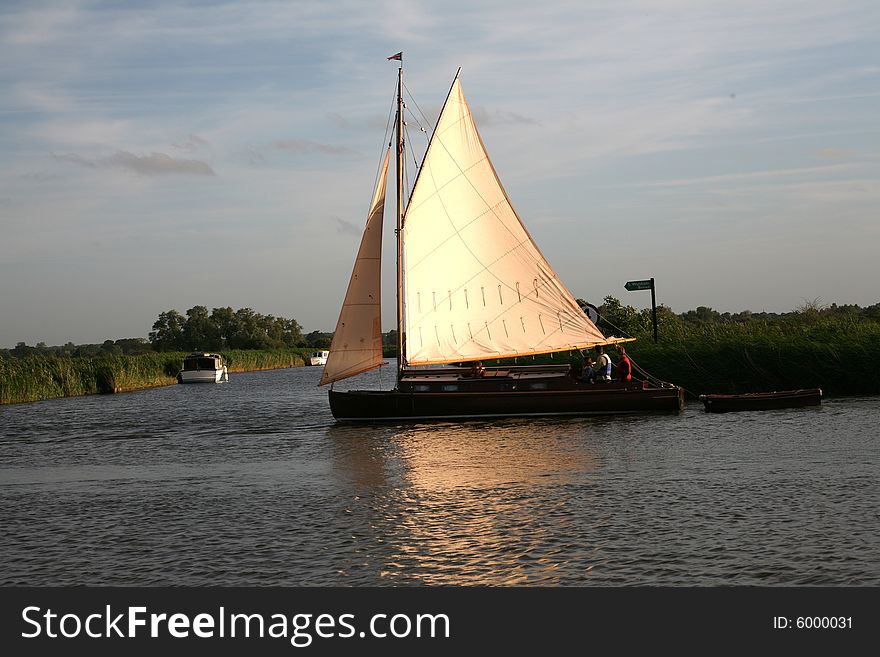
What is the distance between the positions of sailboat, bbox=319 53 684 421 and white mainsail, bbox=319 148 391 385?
0.04m

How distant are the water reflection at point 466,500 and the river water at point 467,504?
6 cm

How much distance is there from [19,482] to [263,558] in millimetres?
13449

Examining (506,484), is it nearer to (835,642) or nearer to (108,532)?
(108,532)

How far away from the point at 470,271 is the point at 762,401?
12.5 m

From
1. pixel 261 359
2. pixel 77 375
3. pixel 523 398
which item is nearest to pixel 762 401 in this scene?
pixel 523 398

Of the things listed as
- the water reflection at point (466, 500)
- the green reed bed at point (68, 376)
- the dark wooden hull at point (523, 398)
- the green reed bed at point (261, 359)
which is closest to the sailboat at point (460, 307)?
the dark wooden hull at point (523, 398)

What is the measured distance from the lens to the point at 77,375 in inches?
2741

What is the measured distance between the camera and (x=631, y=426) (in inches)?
1347

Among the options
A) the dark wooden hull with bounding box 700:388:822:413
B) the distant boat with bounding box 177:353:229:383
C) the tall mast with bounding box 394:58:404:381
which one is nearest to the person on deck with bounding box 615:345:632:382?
the dark wooden hull with bounding box 700:388:822:413

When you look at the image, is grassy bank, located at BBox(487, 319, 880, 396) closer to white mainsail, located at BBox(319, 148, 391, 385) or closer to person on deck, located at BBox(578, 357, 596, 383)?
person on deck, located at BBox(578, 357, 596, 383)

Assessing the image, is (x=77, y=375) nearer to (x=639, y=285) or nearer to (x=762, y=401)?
(x=639, y=285)

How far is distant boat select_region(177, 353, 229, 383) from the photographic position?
93.4 metres

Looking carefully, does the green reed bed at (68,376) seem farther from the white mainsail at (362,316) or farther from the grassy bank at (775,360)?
the grassy bank at (775,360)

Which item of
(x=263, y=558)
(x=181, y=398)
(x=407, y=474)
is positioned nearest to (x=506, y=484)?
(x=407, y=474)
